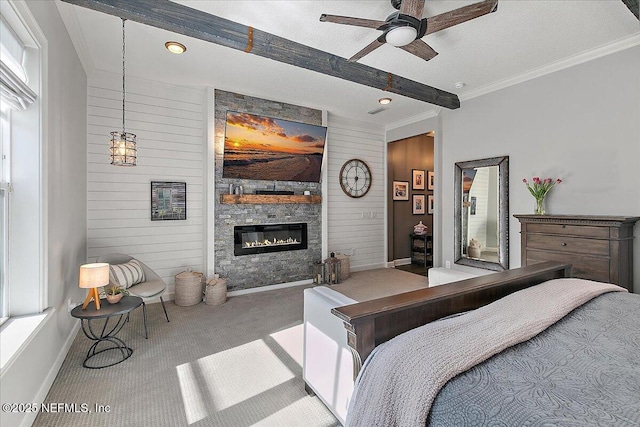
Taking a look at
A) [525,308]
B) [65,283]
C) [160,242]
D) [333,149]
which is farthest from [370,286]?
[65,283]

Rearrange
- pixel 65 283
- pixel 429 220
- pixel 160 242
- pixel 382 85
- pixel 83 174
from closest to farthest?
pixel 65 283
pixel 83 174
pixel 382 85
pixel 160 242
pixel 429 220

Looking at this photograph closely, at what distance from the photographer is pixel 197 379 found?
231 cm

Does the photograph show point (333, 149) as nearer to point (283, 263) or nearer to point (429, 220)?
point (283, 263)

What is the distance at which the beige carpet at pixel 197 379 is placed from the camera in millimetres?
1915

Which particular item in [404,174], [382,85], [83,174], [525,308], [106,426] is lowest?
[106,426]

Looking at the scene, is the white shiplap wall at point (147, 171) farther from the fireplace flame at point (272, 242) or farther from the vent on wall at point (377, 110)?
the vent on wall at point (377, 110)

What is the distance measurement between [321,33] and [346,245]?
3837 millimetres

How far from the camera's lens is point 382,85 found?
3891mm

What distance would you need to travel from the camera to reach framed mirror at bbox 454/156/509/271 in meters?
4.17

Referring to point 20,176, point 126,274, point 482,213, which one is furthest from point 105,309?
point 482,213

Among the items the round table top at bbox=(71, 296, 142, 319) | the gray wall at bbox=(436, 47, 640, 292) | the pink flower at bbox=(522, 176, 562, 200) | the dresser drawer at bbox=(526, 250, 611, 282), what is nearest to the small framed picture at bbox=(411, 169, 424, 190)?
the gray wall at bbox=(436, 47, 640, 292)

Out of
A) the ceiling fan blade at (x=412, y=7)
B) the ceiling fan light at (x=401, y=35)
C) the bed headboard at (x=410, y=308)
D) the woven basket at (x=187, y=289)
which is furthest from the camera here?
the woven basket at (x=187, y=289)

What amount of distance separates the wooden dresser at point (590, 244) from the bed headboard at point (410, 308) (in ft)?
5.20

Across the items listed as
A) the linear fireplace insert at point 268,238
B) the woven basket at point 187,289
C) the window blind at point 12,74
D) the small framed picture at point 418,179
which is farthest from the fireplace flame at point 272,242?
the small framed picture at point 418,179
